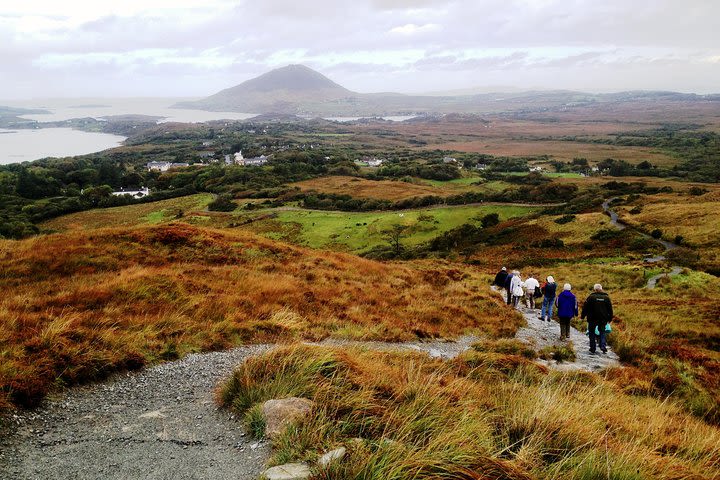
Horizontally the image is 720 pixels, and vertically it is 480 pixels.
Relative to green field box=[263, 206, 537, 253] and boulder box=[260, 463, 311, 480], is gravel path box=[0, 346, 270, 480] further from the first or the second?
green field box=[263, 206, 537, 253]

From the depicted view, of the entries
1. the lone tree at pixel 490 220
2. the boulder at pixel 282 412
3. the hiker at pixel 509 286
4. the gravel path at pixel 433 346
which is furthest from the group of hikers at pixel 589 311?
the lone tree at pixel 490 220

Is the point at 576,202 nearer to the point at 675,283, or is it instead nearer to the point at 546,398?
the point at 675,283

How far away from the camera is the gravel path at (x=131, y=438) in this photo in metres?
4.42

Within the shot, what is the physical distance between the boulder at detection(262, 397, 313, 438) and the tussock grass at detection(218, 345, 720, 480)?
167 millimetres

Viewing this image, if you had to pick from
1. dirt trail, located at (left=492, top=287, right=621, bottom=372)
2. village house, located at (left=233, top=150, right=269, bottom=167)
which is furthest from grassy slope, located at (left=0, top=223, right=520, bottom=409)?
village house, located at (left=233, top=150, right=269, bottom=167)

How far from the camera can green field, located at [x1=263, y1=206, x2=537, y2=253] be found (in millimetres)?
62844

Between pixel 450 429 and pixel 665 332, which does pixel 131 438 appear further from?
pixel 665 332

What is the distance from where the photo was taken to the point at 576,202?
3044 inches

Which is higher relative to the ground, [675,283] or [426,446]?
[426,446]

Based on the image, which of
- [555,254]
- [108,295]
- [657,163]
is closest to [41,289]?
[108,295]

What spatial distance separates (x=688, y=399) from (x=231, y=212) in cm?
8629

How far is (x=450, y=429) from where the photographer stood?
4539mm

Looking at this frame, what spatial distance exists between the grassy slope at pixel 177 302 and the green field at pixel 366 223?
37.9 m

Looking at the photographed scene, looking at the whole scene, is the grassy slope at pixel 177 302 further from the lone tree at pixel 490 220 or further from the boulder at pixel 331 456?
the lone tree at pixel 490 220
